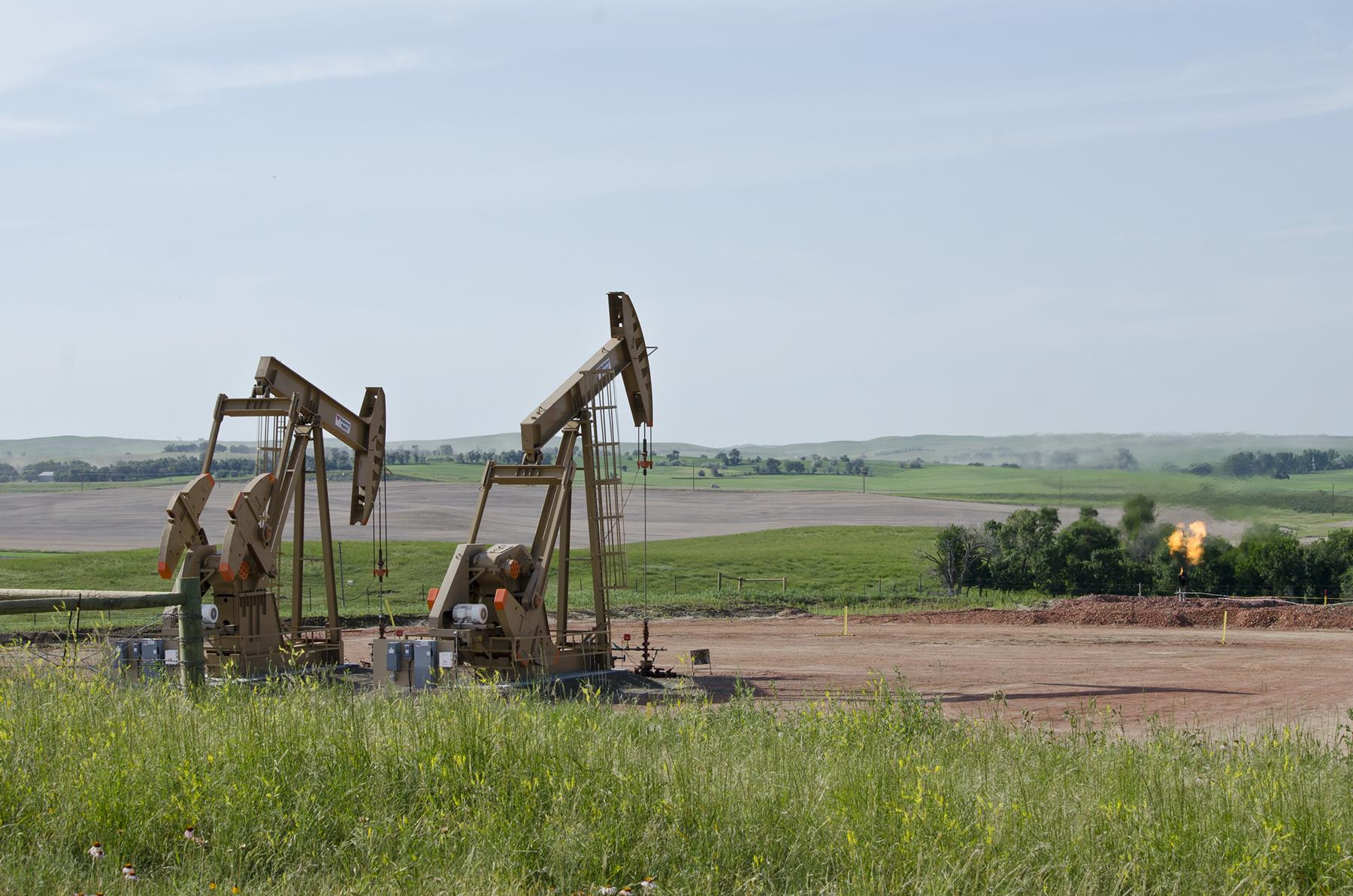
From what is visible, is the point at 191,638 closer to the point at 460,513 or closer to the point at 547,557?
the point at 547,557

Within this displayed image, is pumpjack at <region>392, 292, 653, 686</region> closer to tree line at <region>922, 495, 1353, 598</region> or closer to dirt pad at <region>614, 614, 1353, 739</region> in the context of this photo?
dirt pad at <region>614, 614, 1353, 739</region>

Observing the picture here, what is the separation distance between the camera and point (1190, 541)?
43.2m

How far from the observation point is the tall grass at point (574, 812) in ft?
22.1

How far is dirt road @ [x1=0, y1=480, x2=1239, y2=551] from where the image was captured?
7962 cm

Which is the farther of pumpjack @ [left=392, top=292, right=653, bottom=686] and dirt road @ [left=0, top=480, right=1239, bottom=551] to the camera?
dirt road @ [left=0, top=480, right=1239, bottom=551]

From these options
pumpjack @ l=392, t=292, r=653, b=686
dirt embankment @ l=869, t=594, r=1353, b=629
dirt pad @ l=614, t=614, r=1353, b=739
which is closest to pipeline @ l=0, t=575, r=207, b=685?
dirt pad @ l=614, t=614, r=1353, b=739

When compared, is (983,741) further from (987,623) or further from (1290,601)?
(1290,601)

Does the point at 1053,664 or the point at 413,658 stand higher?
the point at 413,658

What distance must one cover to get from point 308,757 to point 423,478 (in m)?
143

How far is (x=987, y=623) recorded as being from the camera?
35.6 metres

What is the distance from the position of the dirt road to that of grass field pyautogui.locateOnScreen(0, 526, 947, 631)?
14.7m

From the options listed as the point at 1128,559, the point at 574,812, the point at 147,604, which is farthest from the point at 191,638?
the point at 1128,559

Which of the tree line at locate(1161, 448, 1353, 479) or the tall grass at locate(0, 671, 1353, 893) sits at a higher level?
the tree line at locate(1161, 448, 1353, 479)

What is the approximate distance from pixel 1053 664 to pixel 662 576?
80.9ft
